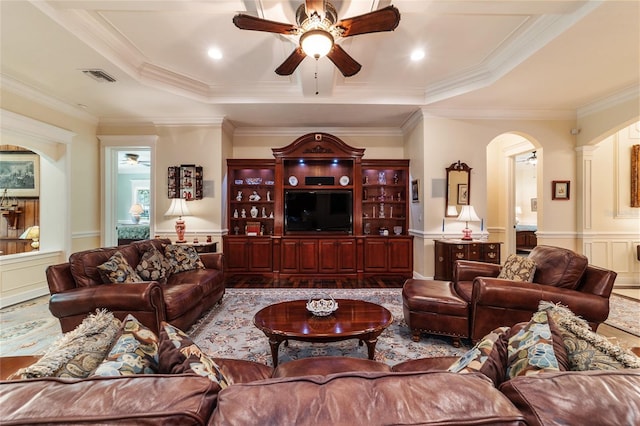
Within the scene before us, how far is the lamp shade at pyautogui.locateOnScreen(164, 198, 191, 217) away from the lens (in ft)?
15.9

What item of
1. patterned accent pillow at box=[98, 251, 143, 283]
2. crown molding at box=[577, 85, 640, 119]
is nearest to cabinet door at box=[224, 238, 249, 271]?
patterned accent pillow at box=[98, 251, 143, 283]

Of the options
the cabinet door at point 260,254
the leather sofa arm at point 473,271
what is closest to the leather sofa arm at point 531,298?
the leather sofa arm at point 473,271

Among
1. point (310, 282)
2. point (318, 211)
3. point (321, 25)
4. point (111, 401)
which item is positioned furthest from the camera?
point (318, 211)

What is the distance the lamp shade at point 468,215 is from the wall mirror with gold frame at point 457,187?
1.00ft

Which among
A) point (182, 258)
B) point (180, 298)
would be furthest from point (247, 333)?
point (182, 258)

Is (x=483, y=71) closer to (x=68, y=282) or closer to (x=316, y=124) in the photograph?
(x=316, y=124)

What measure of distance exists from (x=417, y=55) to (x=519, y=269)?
2.67 meters

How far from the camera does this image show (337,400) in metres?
0.68

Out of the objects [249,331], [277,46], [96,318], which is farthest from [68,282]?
[277,46]

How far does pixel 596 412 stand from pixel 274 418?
73 centimetres

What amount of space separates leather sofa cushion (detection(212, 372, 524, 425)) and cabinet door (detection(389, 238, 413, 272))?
15.4 feet

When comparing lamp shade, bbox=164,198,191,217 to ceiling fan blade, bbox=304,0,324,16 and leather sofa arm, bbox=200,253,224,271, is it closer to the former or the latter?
leather sofa arm, bbox=200,253,224,271

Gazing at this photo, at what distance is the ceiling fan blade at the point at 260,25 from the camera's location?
7.41ft

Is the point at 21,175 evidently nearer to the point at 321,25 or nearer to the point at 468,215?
the point at 321,25
